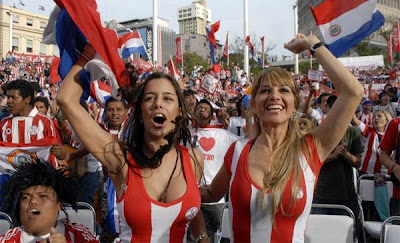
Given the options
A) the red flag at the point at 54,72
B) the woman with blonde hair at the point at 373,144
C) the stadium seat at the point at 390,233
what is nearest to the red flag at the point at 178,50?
the red flag at the point at 54,72

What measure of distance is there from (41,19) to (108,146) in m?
90.6

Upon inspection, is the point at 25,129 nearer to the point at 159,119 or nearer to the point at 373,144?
the point at 159,119

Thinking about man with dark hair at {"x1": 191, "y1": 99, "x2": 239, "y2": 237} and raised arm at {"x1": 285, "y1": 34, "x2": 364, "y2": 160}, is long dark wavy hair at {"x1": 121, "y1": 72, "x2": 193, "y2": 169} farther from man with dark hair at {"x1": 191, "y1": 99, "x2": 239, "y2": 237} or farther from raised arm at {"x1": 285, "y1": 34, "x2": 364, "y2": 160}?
man with dark hair at {"x1": 191, "y1": 99, "x2": 239, "y2": 237}

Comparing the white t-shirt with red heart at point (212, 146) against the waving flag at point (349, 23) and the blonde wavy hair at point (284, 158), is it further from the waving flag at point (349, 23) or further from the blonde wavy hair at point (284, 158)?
the blonde wavy hair at point (284, 158)

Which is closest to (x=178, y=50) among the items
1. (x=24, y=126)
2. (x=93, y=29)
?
(x=24, y=126)

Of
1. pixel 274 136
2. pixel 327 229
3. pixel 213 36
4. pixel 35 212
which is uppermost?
pixel 213 36

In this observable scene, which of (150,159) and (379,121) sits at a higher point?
(379,121)

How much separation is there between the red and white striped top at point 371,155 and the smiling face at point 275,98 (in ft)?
12.6

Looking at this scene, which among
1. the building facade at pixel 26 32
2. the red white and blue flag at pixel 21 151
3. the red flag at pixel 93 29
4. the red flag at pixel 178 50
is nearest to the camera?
the red flag at pixel 93 29

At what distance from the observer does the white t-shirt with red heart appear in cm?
530

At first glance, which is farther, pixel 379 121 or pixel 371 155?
pixel 379 121

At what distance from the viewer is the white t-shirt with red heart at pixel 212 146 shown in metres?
5.30

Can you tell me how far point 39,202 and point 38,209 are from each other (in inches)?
1.7

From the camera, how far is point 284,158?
7.14 ft
